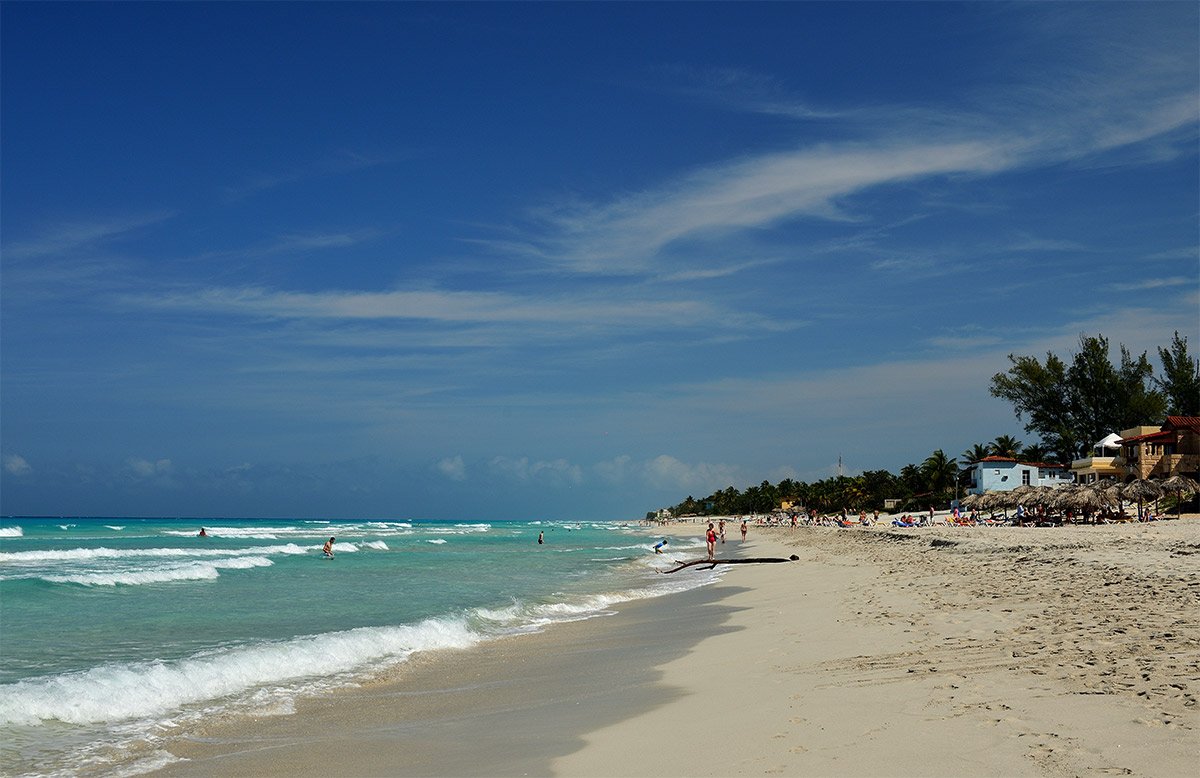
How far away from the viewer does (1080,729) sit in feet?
19.4

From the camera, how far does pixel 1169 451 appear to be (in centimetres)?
5209

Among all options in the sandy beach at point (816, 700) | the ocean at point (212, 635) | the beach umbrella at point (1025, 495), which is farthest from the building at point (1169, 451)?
the sandy beach at point (816, 700)

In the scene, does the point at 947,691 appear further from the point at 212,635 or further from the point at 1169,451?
the point at 1169,451

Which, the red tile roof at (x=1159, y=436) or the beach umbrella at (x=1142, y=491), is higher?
the red tile roof at (x=1159, y=436)

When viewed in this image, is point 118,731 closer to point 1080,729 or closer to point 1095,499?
point 1080,729

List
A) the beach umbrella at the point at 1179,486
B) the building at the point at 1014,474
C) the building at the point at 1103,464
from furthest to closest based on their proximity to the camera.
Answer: the building at the point at 1014,474 → the building at the point at 1103,464 → the beach umbrella at the point at 1179,486

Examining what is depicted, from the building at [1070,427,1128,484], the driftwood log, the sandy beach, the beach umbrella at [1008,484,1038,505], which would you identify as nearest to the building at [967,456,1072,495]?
the building at [1070,427,1128,484]

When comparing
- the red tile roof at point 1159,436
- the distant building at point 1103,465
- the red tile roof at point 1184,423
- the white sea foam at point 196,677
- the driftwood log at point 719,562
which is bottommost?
the driftwood log at point 719,562

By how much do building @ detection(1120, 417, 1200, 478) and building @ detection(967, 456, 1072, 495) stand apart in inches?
559

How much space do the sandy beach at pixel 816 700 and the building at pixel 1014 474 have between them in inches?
2336

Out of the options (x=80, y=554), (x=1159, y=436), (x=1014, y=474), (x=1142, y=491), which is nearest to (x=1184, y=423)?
(x=1159, y=436)

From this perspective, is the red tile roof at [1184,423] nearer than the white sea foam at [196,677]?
No

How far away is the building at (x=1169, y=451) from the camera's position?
5052cm

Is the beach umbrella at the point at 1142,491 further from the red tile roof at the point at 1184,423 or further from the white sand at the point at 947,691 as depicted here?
the white sand at the point at 947,691
